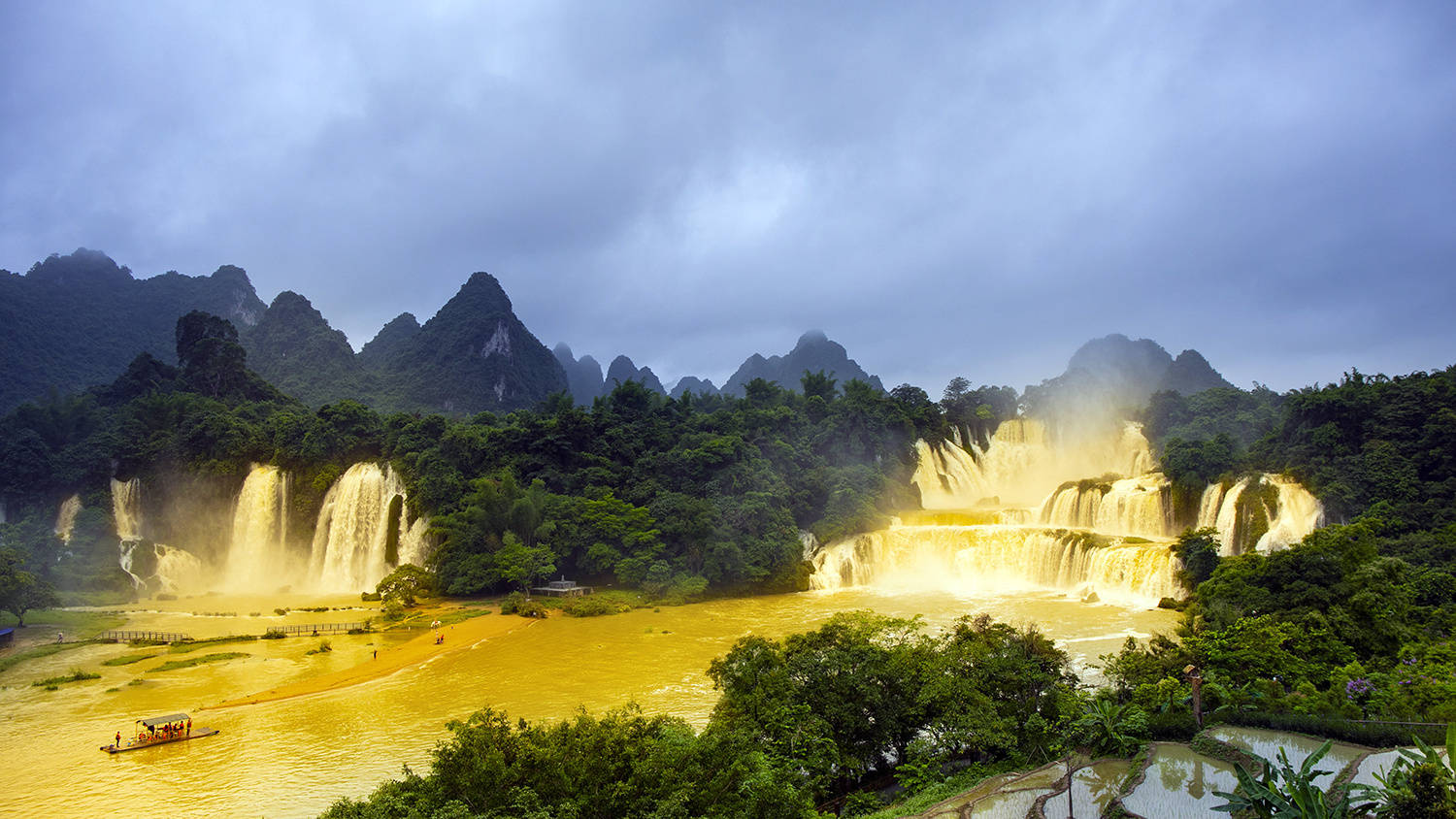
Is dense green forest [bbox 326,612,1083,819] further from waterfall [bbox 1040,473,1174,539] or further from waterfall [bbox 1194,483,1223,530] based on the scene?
waterfall [bbox 1040,473,1174,539]

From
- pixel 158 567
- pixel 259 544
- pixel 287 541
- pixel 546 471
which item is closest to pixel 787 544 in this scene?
pixel 546 471

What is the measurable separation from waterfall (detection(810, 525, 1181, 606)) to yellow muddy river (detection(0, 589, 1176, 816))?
3.92 ft

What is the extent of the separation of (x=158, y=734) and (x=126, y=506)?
25762 mm

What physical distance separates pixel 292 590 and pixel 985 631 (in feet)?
95.3

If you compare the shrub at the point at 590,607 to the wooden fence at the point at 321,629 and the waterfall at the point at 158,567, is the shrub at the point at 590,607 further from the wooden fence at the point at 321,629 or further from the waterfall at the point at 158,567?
the waterfall at the point at 158,567

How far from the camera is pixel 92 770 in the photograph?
1095 centimetres

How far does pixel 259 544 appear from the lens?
29.8 meters

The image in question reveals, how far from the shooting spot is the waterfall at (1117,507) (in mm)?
23688

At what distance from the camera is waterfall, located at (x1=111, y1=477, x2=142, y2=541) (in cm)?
3086

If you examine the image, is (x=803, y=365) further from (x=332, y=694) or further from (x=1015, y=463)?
(x=332, y=694)

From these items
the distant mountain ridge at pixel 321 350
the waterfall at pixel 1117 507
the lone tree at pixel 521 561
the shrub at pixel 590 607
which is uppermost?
the distant mountain ridge at pixel 321 350

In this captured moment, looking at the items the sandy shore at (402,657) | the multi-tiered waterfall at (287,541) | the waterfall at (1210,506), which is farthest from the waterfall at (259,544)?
the waterfall at (1210,506)

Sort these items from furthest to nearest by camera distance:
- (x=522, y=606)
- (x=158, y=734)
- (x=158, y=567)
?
(x=158, y=567), (x=522, y=606), (x=158, y=734)

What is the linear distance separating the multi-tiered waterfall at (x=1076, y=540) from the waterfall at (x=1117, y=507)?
0.03 m
